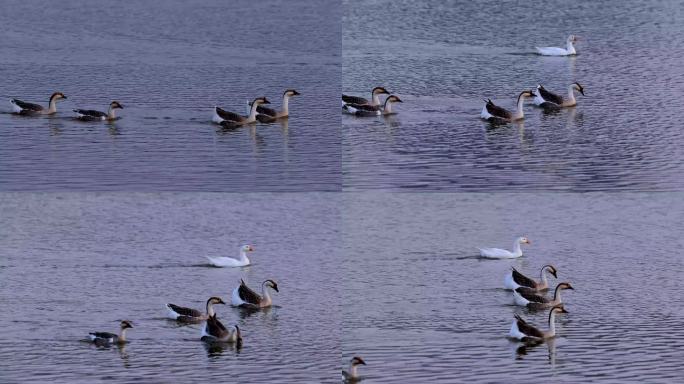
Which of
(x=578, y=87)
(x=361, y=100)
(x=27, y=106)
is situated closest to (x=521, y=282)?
(x=361, y=100)

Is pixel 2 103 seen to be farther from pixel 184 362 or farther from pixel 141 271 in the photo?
pixel 184 362

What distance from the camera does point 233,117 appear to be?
176 feet

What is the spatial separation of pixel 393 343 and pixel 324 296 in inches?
161

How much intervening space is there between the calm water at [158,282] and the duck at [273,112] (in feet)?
31.5

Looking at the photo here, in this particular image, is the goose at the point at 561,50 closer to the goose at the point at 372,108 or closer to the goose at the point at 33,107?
the goose at the point at 372,108

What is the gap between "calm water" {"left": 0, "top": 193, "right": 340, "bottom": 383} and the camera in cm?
3200

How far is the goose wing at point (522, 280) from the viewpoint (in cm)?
3747

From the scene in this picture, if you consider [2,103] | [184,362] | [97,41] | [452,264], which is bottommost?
[184,362]

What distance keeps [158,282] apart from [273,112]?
18038 mm

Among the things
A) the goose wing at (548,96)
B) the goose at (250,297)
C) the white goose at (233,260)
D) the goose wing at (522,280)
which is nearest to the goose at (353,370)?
the goose at (250,297)

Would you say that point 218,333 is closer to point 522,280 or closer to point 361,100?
point 522,280

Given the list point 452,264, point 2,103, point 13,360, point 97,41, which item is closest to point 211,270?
point 452,264

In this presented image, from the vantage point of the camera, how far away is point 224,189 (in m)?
45.4

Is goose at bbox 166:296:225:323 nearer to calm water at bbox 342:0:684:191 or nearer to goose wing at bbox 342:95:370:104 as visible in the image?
calm water at bbox 342:0:684:191
